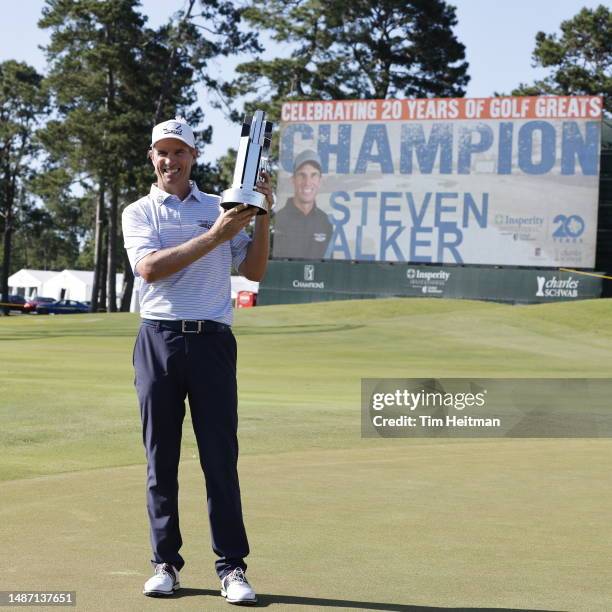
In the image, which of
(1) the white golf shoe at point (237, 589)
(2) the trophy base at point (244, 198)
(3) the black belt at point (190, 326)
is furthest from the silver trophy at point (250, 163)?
(1) the white golf shoe at point (237, 589)

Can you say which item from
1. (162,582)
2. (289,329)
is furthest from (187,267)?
(289,329)

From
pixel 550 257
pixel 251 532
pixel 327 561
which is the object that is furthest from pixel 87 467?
pixel 550 257

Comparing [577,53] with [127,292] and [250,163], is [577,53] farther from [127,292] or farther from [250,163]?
[250,163]

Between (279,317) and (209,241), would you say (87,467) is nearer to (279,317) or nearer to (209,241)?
(209,241)

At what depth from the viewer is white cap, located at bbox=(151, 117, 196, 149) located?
19.5 ft

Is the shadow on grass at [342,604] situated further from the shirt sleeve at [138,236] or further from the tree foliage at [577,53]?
the tree foliage at [577,53]

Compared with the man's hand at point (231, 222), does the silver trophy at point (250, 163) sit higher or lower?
higher

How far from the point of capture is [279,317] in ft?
Result: 145

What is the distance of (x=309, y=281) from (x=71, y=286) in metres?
38.7

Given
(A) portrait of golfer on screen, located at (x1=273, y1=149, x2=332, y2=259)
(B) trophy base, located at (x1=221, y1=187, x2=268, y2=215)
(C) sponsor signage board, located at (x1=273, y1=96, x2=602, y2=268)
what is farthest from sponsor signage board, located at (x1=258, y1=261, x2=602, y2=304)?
(B) trophy base, located at (x1=221, y1=187, x2=268, y2=215)

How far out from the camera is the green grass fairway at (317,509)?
5.91 metres

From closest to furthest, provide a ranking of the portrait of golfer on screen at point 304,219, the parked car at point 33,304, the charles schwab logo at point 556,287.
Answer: the charles schwab logo at point 556,287 → the portrait of golfer on screen at point 304,219 → the parked car at point 33,304

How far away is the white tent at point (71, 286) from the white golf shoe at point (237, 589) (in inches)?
3237

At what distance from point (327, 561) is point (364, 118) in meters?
47.9
